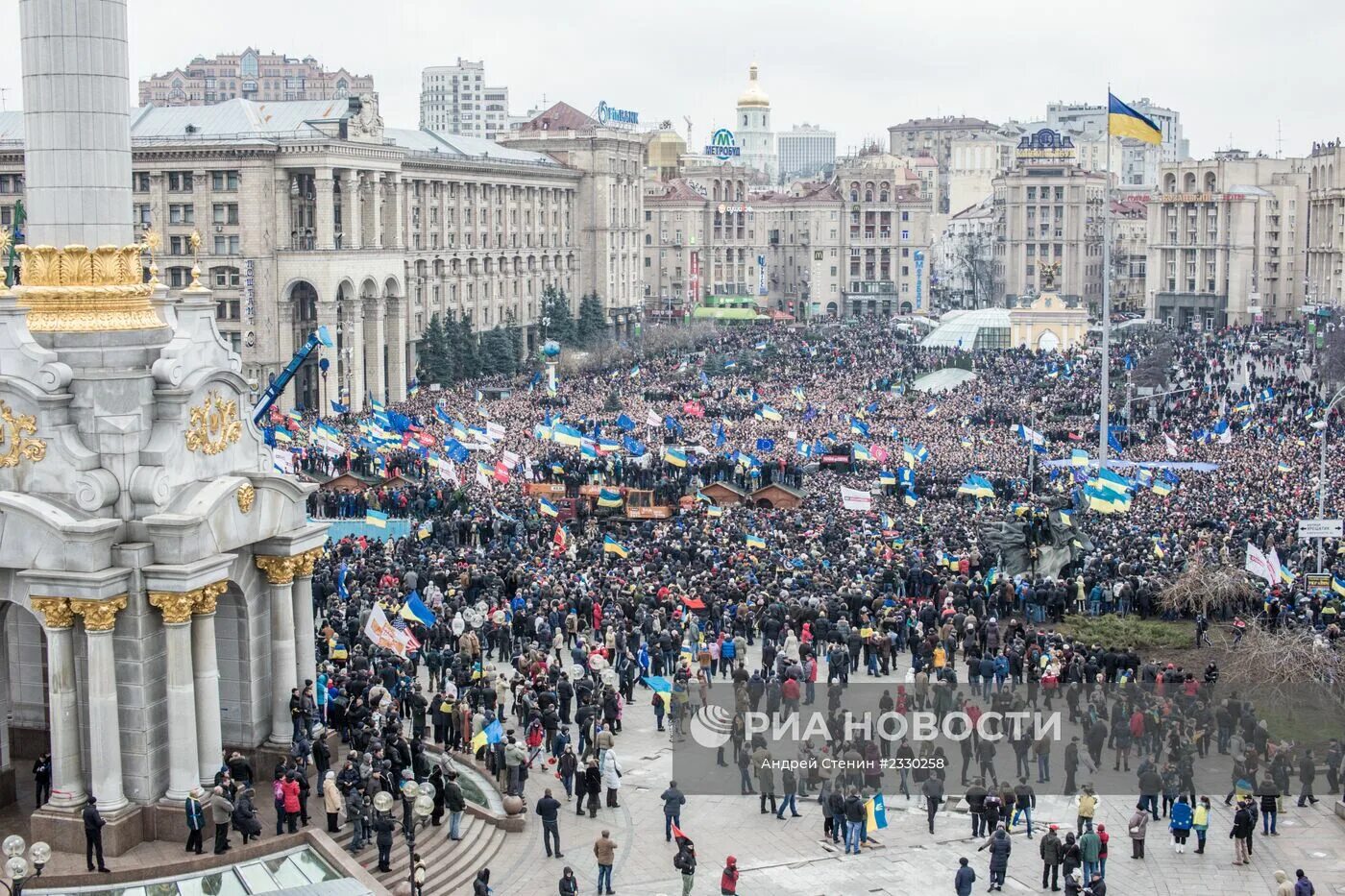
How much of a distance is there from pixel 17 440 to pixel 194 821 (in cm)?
517

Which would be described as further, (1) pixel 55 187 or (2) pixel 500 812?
(2) pixel 500 812

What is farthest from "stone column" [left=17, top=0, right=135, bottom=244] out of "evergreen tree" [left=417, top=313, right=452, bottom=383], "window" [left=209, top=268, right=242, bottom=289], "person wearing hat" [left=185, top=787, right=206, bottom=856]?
"evergreen tree" [left=417, top=313, right=452, bottom=383]

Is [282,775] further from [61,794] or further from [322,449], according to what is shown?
[322,449]

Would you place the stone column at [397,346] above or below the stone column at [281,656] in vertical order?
above

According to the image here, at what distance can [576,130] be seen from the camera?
118 meters

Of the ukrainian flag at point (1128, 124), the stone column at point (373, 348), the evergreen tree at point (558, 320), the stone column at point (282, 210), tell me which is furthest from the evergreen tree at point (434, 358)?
the ukrainian flag at point (1128, 124)

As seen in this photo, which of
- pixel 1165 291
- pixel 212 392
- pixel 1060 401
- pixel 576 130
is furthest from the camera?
pixel 1165 291

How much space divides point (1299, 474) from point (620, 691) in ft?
83.4

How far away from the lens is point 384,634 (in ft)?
88.6

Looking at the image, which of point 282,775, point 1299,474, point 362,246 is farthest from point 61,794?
point 362,246

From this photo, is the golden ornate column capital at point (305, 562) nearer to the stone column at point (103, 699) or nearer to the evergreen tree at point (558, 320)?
the stone column at point (103, 699)

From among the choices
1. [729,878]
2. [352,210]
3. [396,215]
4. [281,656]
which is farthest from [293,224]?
[729,878]

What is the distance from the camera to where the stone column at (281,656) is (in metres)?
24.2

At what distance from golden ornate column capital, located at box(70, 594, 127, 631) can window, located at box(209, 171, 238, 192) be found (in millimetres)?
59632
